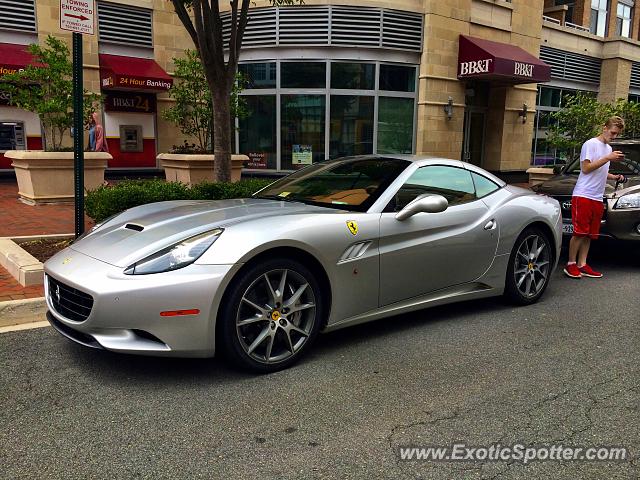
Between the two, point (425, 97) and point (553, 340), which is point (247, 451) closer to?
point (553, 340)

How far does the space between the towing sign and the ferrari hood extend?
2.21m

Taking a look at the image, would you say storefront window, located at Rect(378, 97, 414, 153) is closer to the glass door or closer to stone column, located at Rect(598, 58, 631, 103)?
the glass door

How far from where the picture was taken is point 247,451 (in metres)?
2.76

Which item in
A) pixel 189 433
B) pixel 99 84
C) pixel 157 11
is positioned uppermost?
pixel 157 11

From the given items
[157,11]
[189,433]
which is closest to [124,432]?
[189,433]

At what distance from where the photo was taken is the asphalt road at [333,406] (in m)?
2.66

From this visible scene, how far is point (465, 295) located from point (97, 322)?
296cm

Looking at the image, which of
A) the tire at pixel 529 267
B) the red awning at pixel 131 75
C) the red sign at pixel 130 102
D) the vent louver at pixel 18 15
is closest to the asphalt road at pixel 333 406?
the tire at pixel 529 267

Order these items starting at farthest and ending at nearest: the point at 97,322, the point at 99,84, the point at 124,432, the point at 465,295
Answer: the point at 99,84, the point at 465,295, the point at 97,322, the point at 124,432

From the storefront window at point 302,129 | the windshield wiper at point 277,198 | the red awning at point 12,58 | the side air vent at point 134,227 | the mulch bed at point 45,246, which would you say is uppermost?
A: the red awning at point 12,58

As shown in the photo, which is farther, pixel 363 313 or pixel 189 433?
pixel 363 313

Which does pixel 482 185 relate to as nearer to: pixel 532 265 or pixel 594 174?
pixel 532 265

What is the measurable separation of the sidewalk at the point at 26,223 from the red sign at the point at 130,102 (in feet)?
16.3

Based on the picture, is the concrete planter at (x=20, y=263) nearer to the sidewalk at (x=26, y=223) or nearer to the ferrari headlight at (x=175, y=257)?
the sidewalk at (x=26, y=223)
